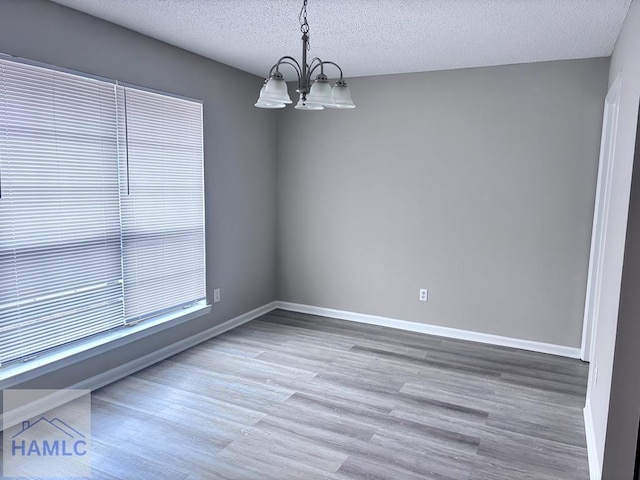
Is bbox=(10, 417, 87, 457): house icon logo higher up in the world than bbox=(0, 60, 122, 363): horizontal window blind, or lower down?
lower down

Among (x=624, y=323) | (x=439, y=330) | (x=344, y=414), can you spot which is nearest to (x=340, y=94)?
(x=624, y=323)

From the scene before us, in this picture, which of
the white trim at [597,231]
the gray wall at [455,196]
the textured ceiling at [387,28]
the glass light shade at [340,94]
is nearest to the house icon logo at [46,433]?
the glass light shade at [340,94]

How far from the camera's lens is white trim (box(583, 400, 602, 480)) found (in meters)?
2.19

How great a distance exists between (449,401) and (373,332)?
1.42m

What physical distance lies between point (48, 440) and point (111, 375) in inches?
28.6

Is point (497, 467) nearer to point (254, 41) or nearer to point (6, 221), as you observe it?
point (6, 221)

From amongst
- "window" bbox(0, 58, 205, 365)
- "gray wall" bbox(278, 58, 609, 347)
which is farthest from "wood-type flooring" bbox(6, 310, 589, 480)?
"window" bbox(0, 58, 205, 365)

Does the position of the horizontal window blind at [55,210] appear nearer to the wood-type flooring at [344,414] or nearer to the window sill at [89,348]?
the window sill at [89,348]

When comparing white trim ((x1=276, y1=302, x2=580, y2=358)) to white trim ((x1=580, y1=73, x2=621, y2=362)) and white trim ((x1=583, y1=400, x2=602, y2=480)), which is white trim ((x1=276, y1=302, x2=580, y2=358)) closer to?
white trim ((x1=580, y1=73, x2=621, y2=362))

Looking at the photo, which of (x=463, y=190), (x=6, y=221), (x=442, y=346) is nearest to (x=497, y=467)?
(x=442, y=346)

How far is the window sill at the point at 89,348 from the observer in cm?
262

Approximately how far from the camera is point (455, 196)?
13.5ft

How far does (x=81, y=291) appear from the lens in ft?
9.73

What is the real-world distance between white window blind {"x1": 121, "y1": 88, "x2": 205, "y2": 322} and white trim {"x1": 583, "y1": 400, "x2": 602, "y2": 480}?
303 cm
